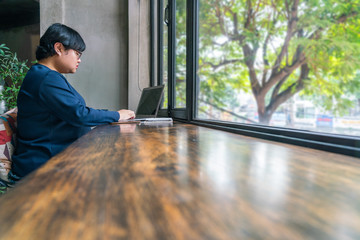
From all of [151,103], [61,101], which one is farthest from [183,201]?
[151,103]

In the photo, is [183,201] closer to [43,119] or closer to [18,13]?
[43,119]

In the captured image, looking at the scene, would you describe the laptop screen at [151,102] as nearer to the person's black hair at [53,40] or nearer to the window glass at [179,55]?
the window glass at [179,55]

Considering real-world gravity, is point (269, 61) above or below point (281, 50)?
below

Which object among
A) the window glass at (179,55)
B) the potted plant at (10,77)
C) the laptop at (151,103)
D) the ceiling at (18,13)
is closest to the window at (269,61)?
the window glass at (179,55)

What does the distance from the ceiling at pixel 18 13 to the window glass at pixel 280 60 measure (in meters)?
2.26

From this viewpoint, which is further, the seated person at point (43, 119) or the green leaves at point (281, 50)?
the green leaves at point (281, 50)

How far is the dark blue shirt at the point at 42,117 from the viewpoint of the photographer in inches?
43.3

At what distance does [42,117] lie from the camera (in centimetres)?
116

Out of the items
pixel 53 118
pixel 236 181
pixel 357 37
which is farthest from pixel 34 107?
pixel 357 37

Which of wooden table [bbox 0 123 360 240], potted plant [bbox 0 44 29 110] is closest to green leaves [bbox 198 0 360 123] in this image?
potted plant [bbox 0 44 29 110]

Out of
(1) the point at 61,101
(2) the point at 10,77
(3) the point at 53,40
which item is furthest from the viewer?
(2) the point at 10,77

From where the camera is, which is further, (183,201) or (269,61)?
(269,61)

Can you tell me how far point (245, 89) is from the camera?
185 inches

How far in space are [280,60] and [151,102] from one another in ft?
10.0
